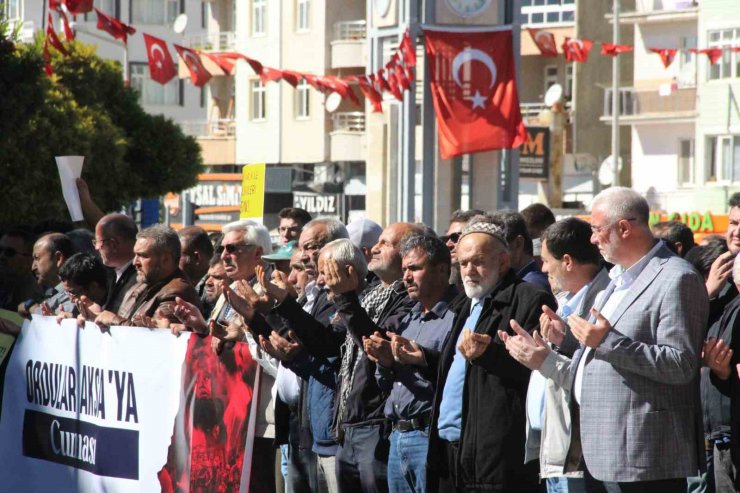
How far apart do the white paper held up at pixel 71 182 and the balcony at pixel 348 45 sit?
126 ft

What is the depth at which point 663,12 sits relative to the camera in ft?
172

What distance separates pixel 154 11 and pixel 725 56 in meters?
32.5

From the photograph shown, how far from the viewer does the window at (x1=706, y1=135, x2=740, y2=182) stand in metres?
51.2

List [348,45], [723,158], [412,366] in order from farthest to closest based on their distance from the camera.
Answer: [348,45] → [723,158] → [412,366]

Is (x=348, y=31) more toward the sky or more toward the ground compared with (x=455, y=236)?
more toward the sky

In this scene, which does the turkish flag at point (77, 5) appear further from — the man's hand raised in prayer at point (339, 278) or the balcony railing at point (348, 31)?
the balcony railing at point (348, 31)

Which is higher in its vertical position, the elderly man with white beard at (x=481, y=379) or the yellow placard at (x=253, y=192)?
the yellow placard at (x=253, y=192)

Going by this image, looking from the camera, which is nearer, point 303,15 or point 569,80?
point 303,15

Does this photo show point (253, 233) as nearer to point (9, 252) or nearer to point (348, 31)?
point (9, 252)

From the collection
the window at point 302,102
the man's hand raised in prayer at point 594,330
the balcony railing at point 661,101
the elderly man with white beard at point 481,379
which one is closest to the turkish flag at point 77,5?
the elderly man with white beard at point 481,379

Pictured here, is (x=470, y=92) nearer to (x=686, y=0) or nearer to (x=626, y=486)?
(x=626, y=486)

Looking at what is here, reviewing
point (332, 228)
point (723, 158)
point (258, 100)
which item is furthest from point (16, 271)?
point (258, 100)

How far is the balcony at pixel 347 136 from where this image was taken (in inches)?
2090

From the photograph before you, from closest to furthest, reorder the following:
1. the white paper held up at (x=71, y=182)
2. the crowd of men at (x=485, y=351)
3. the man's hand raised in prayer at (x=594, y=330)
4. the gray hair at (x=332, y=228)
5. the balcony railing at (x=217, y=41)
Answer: the man's hand raised in prayer at (x=594, y=330), the crowd of men at (x=485, y=351), the gray hair at (x=332, y=228), the white paper held up at (x=71, y=182), the balcony railing at (x=217, y=41)
